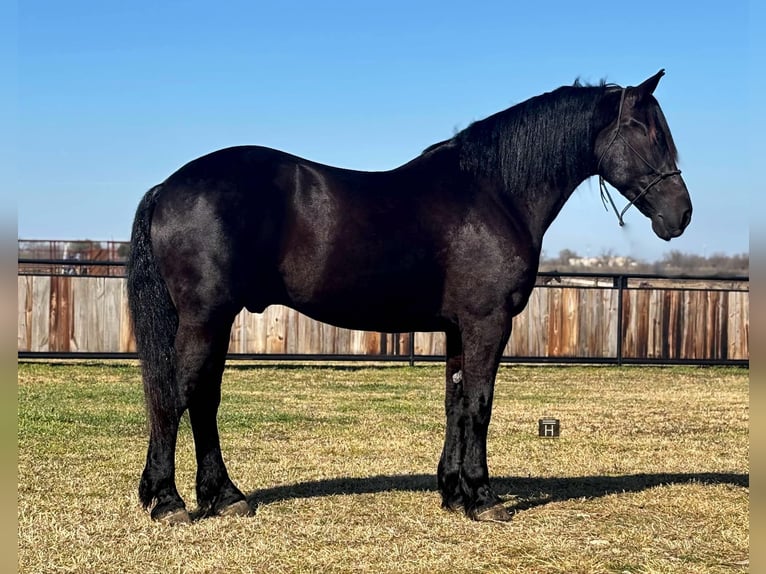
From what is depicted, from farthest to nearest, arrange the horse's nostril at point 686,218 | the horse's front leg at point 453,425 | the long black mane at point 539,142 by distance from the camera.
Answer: the horse's front leg at point 453,425 → the long black mane at point 539,142 → the horse's nostril at point 686,218

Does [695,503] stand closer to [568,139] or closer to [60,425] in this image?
[568,139]

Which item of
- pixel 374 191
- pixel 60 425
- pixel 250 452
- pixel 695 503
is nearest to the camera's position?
pixel 374 191

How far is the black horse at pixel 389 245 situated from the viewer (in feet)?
17.2

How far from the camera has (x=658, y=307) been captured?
1645 centimetres

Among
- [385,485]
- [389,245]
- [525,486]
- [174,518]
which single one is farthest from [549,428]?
[174,518]

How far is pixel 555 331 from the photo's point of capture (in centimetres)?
1627

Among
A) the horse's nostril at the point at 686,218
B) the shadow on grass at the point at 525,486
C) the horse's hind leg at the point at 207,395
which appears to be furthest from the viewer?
the shadow on grass at the point at 525,486

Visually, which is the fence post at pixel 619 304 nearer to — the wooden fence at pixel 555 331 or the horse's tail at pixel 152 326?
the wooden fence at pixel 555 331

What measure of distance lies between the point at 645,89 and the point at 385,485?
3315 millimetres

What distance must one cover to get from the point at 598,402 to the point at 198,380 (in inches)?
308

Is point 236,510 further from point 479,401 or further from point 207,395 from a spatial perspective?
point 479,401

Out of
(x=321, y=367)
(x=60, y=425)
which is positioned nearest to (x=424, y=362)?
(x=321, y=367)

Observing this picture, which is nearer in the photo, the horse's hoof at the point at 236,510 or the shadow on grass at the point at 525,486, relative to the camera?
the horse's hoof at the point at 236,510

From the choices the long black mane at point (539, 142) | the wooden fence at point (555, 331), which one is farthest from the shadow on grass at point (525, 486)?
the wooden fence at point (555, 331)
